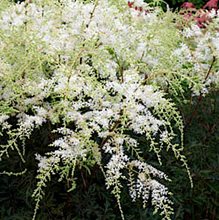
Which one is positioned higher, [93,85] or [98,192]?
[93,85]

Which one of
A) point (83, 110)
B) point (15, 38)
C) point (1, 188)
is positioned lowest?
point (1, 188)

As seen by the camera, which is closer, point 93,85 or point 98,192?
point 93,85

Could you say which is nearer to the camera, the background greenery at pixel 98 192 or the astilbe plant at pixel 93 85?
the astilbe plant at pixel 93 85

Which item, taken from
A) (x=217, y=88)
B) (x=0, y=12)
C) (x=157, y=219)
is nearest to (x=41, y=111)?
(x=157, y=219)

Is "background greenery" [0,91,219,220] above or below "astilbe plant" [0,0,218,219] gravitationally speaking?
below

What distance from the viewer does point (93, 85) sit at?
2.53m

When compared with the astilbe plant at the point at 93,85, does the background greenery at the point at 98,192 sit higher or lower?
lower

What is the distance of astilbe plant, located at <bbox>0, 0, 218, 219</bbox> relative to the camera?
8.07ft

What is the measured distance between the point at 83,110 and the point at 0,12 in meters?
0.89

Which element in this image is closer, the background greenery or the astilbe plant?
the astilbe plant

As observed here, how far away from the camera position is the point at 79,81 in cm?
Answer: 250

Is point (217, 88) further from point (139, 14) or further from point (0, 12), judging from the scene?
point (0, 12)

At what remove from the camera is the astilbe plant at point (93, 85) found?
2.46 meters

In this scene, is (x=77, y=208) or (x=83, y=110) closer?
(x=77, y=208)
